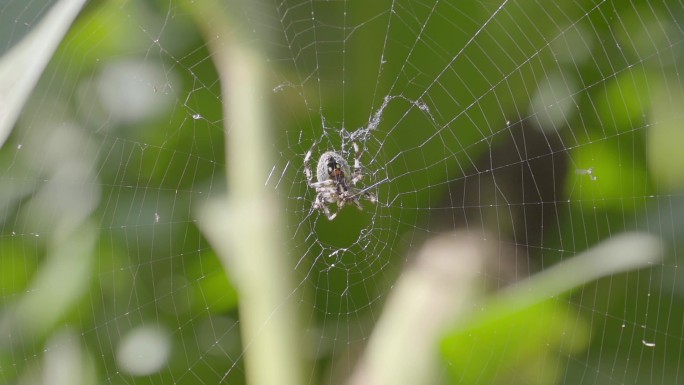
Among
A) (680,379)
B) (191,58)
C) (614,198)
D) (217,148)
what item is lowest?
(680,379)

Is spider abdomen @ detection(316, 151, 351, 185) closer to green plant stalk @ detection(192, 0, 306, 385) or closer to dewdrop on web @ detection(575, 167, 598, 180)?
green plant stalk @ detection(192, 0, 306, 385)

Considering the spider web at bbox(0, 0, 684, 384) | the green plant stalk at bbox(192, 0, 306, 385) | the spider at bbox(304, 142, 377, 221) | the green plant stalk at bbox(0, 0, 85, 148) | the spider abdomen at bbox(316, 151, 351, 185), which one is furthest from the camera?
the spider abdomen at bbox(316, 151, 351, 185)

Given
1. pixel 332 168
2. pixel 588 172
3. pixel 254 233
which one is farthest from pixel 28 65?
pixel 332 168

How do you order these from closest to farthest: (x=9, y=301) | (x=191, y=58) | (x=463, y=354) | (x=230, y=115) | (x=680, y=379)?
(x=463, y=354)
(x=680, y=379)
(x=230, y=115)
(x=9, y=301)
(x=191, y=58)

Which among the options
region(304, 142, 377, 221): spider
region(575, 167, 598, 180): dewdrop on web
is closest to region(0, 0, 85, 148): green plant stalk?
region(575, 167, 598, 180): dewdrop on web

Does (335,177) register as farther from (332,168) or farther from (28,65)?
(28,65)

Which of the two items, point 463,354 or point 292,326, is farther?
point 292,326

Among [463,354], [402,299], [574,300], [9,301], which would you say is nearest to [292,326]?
[402,299]

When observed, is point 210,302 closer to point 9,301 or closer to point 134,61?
point 9,301

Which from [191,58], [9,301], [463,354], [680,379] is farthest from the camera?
[191,58]
